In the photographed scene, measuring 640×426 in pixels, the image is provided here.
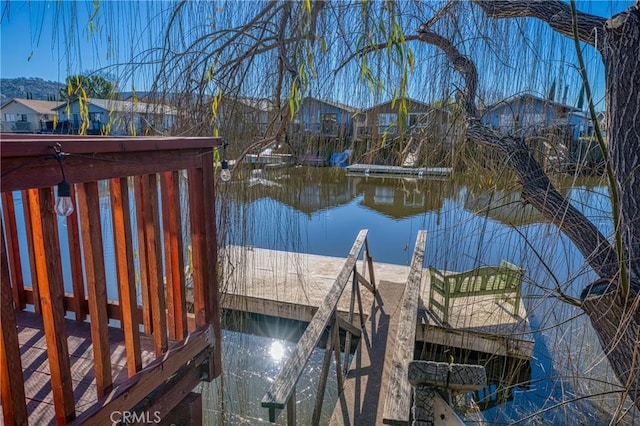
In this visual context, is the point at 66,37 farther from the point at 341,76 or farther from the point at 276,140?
the point at 341,76

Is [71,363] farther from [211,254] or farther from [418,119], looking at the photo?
[418,119]

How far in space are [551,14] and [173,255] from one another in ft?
6.62

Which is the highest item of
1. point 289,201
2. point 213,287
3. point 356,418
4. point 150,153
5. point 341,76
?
point 341,76

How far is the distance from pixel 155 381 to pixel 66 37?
1581mm

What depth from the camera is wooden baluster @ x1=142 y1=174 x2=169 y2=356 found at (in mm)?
1378

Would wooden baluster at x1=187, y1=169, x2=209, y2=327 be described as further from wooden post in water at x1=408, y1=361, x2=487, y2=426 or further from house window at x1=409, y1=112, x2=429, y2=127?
house window at x1=409, y1=112, x2=429, y2=127

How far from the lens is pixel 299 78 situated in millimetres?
1551

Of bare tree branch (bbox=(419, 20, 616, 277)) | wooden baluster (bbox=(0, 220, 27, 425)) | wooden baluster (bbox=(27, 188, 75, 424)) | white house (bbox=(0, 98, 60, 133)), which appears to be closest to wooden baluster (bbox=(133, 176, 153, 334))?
wooden baluster (bbox=(27, 188, 75, 424))

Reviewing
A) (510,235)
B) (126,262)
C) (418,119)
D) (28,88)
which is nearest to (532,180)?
(510,235)

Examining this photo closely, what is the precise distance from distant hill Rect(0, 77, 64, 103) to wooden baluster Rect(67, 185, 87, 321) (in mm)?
635

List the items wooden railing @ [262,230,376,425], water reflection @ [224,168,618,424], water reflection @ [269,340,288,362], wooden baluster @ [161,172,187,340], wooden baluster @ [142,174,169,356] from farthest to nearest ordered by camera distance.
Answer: water reflection @ [269,340,288,362] → wooden railing @ [262,230,376,425] → water reflection @ [224,168,618,424] → wooden baluster @ [161,172,187,340] → wooden baluster @ [142,174,169,356]

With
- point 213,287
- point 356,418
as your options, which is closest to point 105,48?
point 213,287

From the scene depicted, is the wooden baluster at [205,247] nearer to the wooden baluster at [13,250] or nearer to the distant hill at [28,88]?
the wooden baluster at [13,250]

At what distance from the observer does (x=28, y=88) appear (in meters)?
2.00
